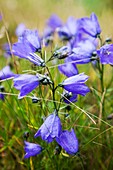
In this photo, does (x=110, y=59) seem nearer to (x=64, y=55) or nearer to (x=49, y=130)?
(x=64, y=55)

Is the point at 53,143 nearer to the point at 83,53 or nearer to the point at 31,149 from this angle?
the point at 31,149

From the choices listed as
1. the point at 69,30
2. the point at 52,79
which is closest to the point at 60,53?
the point at 52,79

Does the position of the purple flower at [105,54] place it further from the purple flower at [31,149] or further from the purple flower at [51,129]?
the purple flower at [31,149]

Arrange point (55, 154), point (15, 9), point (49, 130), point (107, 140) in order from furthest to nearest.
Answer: point (15, 9) → point (107, 140) → point (55, 154) → point (49, 130)

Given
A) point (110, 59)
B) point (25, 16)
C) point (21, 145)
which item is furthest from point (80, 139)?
point (25, 16)

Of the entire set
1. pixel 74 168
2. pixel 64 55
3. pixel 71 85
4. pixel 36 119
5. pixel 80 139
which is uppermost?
pixel 64 55

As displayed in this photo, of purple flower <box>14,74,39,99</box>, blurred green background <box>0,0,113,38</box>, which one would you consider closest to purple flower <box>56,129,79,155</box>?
purple flower <box>14,74,39,99</box>
